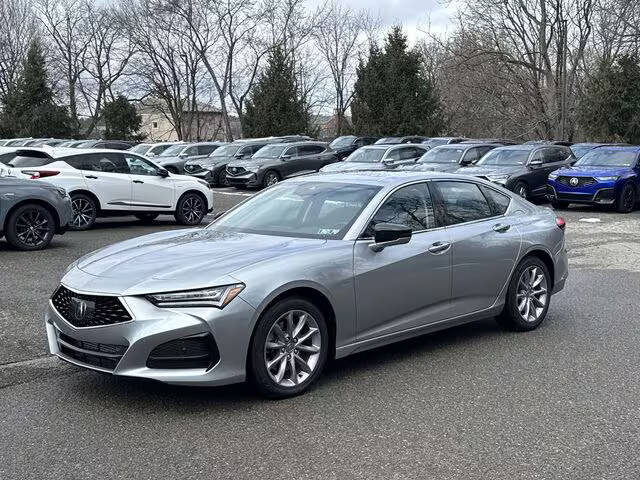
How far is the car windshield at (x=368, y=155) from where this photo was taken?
23.3 meters

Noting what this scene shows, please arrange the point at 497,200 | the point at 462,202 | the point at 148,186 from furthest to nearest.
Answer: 1. the point at 148,186
2. the point at 497,200
3. the point at 462,202

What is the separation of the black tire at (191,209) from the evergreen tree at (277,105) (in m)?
29.1

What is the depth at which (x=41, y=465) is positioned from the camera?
404 centimetres

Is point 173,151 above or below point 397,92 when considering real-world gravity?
below

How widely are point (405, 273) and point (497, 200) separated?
1736mm

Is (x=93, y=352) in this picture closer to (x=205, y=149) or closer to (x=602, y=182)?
(x=602, y=182)

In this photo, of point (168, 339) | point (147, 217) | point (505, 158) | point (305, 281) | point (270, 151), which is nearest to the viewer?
point (168, 339)

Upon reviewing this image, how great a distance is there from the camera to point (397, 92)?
41625 mm

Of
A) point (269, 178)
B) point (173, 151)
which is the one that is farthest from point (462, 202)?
point (173, 151)

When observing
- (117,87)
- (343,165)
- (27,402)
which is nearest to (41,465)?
(27,402)

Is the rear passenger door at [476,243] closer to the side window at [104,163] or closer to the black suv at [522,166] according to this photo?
the side window at [104,163]

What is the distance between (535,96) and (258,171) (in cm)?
2531

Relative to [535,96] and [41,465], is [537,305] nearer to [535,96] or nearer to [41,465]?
[41,465]

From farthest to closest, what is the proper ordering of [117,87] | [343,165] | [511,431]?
[117,87] → [343,165] → [511,431]
